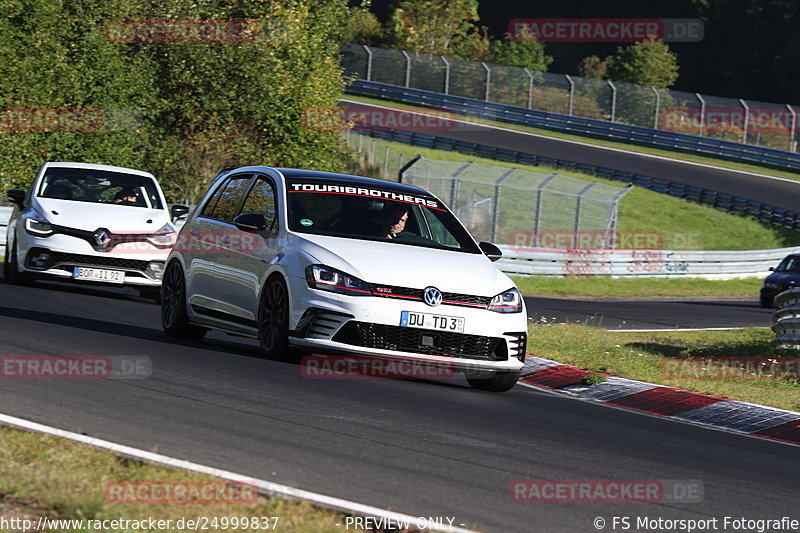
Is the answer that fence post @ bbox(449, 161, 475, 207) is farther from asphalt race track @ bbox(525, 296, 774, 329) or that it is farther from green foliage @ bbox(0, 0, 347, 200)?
green foliage @ bbox(0, 0, 347, 200)

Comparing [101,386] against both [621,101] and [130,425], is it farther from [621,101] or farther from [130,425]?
[621,101]

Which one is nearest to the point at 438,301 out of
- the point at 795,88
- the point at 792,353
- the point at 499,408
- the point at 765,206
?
the point at 499,408

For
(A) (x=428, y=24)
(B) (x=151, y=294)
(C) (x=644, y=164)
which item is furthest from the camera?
(A) (x=428, y=24)

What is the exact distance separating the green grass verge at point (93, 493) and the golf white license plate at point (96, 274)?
9737 mm

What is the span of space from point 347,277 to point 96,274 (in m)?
6.85

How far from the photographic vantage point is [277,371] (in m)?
9.54

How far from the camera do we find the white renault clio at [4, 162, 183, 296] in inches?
614

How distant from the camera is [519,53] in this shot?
81.3 meters
